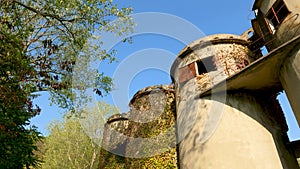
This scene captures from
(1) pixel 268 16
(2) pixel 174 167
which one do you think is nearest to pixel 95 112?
(2) pixel 174 167

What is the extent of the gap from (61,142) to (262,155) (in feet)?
78.8

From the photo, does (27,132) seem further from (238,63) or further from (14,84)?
(238,63)

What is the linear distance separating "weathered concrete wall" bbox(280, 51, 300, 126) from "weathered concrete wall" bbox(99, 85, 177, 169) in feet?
18.9

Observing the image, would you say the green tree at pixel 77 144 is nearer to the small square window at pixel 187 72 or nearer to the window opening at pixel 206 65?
the small square window at pixel 187 72

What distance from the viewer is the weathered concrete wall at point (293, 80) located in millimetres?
7996

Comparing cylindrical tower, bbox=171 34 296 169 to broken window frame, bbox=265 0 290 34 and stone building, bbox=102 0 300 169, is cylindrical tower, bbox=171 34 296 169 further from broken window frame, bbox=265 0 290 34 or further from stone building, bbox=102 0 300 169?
broken window frame, bbox=265 0 290 34

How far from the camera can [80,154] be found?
26.2 meters

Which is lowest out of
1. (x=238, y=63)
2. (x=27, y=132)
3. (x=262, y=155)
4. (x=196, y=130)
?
(x=262, y=155)

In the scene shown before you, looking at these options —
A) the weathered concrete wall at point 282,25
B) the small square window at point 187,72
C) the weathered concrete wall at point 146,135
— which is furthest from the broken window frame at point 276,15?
the weathered concrete wall at point 146,135

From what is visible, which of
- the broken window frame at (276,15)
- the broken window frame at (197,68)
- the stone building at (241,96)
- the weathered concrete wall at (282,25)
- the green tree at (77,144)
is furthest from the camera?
the green tree at (77,144)

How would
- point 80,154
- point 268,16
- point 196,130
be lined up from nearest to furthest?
point 196,130, point 268,16, point 80,154

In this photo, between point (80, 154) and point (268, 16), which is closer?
point (268, 16)

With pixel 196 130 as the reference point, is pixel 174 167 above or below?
below

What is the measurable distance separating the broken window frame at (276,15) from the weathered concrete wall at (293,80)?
2420 millimetres
